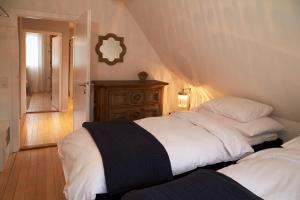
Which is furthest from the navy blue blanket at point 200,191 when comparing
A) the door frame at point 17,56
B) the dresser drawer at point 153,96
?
the door frame at point 17,56

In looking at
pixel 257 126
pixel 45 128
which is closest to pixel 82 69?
pixel 45 128

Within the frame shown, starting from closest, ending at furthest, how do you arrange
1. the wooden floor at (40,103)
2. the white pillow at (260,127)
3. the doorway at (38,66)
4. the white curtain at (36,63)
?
the white pillow at (260,127) < the wooden floor at (40,103) < the doorway at (38,66) < the white curtain at (36,63)

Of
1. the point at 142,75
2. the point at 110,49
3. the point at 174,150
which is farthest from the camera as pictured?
the point at 142,75

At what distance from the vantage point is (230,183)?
134 centimetres

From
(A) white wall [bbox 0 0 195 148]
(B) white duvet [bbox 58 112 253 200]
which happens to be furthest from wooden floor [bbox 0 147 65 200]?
(A) white wall [bbox 0 0 195 148]

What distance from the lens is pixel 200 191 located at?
1.27 meters

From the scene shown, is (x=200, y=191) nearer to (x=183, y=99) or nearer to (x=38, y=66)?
(x=183, y=99)

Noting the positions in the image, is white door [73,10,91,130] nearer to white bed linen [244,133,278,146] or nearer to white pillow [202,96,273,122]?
A: white pillow [202,96,273,122]

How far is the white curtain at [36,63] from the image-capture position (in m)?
7.92

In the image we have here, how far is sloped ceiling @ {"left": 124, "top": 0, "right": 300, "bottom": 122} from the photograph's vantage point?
1.91m

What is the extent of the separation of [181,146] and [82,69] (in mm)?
1837

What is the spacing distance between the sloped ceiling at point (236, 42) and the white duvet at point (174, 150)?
0.64 metres

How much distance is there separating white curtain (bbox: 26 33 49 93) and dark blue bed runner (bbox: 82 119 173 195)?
690 cm

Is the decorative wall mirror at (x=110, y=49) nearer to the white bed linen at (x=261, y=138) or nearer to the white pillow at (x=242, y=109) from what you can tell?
the white pillow at (x=242, y=109)
